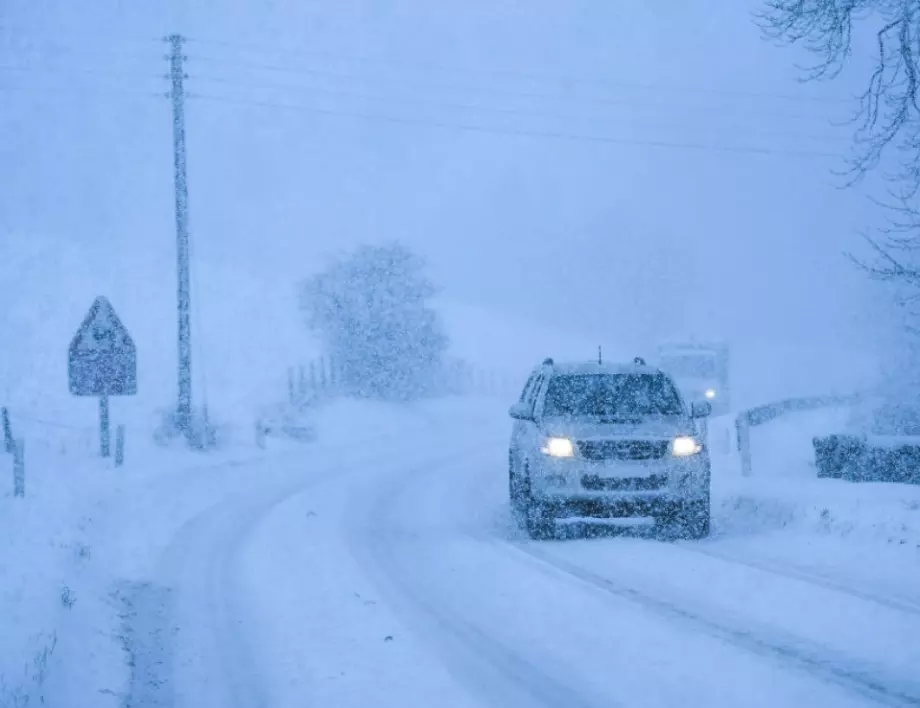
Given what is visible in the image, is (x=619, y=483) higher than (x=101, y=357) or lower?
lower

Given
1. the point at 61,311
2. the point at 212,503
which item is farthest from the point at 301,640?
the point at 61,311

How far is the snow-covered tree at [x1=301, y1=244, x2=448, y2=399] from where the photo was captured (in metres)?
34.8

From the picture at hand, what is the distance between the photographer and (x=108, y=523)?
12.3 m

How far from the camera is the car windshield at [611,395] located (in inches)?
483

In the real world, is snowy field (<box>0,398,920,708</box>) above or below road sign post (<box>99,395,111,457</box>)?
below

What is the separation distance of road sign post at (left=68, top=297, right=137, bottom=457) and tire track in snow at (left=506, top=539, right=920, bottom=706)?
11.3 meters

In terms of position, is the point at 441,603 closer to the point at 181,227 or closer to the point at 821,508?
the point at 821,508

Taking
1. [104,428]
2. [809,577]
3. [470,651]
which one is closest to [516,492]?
[809,577]

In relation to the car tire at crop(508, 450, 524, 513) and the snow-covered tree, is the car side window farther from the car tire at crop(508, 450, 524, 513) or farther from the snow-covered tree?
the snow-covered tree

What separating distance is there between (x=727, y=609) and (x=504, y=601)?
174 centimetres

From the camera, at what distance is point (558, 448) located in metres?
11.2

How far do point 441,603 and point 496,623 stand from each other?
0.80 metres

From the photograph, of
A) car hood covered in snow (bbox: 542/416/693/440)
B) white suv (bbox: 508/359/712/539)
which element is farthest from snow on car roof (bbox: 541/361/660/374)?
car hood covered in snow (bbox: 542/416/693/440)

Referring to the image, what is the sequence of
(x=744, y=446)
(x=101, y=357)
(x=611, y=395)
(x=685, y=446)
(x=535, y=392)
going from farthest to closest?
(x=744, y=446) → (x=101, y=357) → (x=535, y=392) → (x=611, y=395) → (x=685, y=446)
